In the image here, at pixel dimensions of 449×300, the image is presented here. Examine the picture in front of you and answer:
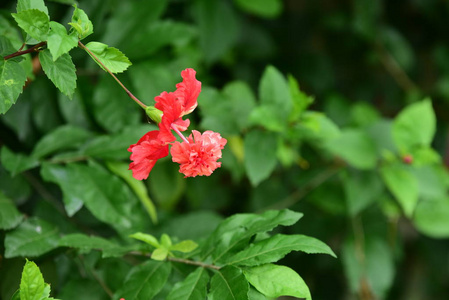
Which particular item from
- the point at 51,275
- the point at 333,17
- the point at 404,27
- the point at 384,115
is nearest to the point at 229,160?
the point at 51,275

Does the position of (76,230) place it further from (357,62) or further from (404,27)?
(404,27)

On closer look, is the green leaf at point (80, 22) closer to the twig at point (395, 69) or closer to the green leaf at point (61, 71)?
the green leaf at point (61, 71)

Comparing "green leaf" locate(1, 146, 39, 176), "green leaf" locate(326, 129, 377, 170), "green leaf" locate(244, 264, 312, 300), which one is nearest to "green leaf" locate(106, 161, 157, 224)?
"green leaf" locate(1, 146, 39, 176)

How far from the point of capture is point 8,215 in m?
0.75

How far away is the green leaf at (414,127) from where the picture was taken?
1.15 m

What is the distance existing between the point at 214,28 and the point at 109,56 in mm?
828

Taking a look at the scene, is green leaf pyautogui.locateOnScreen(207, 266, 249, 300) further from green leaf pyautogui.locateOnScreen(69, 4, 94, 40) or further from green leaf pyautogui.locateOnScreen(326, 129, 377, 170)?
green leaf pyautogui.locateOnScreen(326, 129, 377, 170)

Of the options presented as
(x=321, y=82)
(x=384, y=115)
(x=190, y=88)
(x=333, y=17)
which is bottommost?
(x=384, y=115)

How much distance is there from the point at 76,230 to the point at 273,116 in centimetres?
42

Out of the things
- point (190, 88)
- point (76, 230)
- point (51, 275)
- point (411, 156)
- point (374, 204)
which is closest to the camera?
point (190, 88)

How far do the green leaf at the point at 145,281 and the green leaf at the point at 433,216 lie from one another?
0.93m

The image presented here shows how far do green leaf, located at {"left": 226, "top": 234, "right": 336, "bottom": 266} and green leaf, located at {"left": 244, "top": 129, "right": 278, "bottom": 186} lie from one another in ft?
1.09

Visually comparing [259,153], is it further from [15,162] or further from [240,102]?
[15,162]

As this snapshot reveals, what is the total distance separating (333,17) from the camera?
172cm
